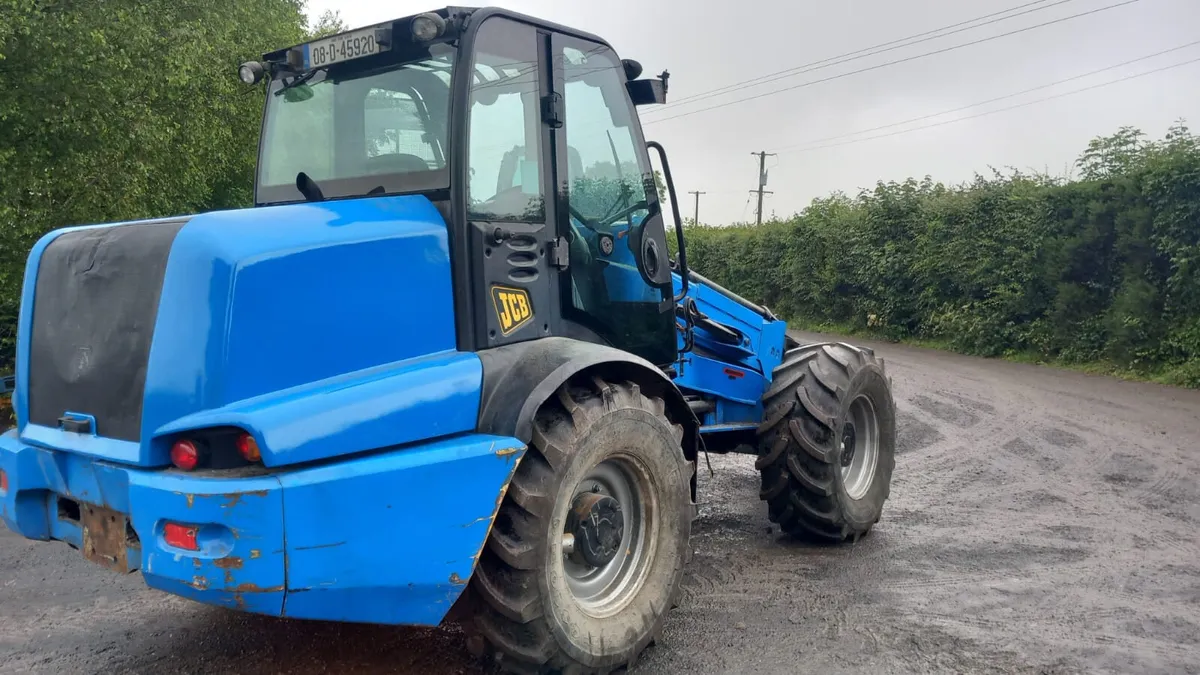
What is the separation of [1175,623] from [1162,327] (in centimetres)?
992

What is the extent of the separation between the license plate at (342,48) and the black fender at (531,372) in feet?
4.53

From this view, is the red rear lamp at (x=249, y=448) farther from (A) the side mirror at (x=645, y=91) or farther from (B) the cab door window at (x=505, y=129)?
(A) the side mirror at (x=645, y=91)

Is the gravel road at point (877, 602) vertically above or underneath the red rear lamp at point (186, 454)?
underneath

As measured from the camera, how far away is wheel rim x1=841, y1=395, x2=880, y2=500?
6273 millimetres

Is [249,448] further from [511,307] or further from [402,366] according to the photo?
[511,307]

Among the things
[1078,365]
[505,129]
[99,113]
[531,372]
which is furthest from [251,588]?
[1078,365]

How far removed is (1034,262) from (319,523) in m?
14.4

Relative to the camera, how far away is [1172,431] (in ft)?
31.5

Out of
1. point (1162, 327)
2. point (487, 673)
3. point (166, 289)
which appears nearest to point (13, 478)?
point (166, 289)

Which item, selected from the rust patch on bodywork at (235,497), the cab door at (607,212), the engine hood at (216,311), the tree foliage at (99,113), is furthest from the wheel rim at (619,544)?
the tree foliage at (99,113)

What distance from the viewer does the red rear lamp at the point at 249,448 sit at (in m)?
3.10

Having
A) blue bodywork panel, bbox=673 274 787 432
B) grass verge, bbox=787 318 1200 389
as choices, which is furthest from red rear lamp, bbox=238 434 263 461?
grass verge, bbox=787 318 1200 389

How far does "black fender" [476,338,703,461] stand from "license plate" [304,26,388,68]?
4.53 feet

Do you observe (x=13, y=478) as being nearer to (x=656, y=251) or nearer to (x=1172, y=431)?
(x=656, y=251)
